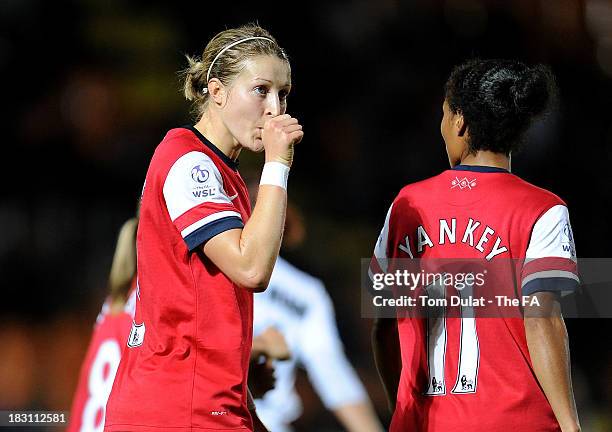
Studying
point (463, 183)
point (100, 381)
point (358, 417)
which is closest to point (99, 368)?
point (100, 381)

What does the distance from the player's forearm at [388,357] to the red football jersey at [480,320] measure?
0.16m

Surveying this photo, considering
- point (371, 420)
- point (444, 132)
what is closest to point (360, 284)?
point (371, 420)

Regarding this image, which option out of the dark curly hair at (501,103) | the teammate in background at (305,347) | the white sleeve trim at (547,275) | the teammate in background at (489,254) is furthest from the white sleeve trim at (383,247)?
the teammate in background at (305,347)

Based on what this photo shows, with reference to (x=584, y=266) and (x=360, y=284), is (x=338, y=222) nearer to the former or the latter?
(x=360, y=284)

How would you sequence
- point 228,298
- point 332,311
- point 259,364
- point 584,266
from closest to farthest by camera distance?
point 228,298, point 259,364, point 332,311, point 584,266

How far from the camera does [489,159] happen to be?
2418mm

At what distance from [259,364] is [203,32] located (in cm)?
155

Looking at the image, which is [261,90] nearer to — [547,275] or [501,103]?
[501,103]

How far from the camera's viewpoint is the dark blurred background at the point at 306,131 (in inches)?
164

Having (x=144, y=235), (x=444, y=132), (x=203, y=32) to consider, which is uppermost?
(x=203, y=32)

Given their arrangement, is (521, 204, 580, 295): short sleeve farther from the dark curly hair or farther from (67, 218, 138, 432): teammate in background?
(67, 218, 138, 432): teammate in background

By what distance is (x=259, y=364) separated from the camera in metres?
4.02

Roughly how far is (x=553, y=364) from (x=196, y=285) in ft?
2.77

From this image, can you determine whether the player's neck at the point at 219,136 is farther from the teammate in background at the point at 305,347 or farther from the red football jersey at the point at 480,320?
the teammate in background at the point at 305,347
